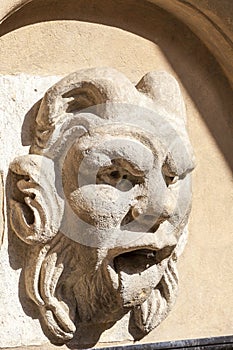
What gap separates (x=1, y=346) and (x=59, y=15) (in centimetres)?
71

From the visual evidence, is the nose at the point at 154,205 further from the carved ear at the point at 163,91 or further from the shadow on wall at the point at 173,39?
the shadow on wall at the point at 173,39

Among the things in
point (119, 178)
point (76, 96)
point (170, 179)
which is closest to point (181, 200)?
point (170, 179)

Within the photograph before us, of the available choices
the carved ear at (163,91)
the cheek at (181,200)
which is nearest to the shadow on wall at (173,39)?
the carved ear at (163,91)

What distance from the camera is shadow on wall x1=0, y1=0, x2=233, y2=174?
2855 millimetres

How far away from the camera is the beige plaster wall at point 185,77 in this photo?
285cm

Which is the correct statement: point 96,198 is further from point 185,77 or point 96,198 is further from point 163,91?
point 185,77

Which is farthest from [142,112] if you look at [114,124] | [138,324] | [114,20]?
[138,324]

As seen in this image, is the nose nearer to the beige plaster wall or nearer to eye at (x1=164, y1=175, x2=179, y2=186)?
eye at (x1=164, y1=175, x2=179, y2=186)

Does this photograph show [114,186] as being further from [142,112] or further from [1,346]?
[1,346]

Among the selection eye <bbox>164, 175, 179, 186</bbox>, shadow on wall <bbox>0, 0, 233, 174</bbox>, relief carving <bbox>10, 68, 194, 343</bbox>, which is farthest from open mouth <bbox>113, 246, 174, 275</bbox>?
shadow on wall <bbox>0, 0, 233, 174</bbox>

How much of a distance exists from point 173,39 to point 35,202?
562 millimetres

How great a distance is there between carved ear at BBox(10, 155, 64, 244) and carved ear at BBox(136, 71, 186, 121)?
271 mm

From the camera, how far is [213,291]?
3.03 m

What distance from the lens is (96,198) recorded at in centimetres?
269
